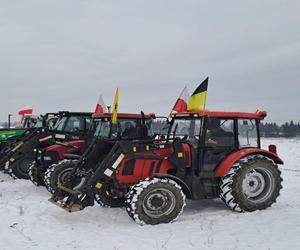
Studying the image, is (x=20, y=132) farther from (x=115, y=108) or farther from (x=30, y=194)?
(x=115, y=108)

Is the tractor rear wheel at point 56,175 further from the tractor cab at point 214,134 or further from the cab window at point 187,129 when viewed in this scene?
the tractor cab at point 214,134

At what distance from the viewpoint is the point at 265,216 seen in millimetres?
6758

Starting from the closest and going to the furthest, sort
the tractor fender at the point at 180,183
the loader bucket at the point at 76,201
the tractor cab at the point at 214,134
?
the loader bucket at the point at 76,201, the tractor fender at the point at 180,183, the tractor cab at the point at 214,134

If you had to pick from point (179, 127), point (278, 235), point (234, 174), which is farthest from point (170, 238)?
point (179, 127)

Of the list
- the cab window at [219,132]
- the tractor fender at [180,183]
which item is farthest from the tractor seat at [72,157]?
the cab window at [219,132]

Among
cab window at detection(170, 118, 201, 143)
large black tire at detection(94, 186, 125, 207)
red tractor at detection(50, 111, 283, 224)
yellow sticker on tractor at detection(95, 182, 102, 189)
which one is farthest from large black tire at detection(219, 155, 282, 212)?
yellow sticker on tractor at detection(95, 182, 102, 189)

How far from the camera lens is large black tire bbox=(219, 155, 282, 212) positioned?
7.05m

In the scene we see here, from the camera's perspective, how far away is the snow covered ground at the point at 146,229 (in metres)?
5.38

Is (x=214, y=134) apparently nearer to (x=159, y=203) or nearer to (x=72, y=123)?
(x=159, y=203)

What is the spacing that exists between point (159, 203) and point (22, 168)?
6867 millimetres

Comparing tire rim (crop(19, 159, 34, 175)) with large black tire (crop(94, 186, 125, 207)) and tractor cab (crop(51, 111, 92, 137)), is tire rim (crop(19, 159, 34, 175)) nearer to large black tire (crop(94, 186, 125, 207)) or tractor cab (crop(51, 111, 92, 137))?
tractor cab (crop(51, 111, 92, 137))

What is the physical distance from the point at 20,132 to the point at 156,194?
27.8 feet

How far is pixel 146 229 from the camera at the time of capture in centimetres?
612

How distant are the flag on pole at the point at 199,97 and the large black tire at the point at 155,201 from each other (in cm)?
174
